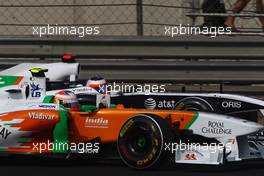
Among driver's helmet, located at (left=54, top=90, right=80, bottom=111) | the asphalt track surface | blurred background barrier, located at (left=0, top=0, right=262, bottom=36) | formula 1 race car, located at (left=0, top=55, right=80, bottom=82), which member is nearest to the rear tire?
the asphalt track surface

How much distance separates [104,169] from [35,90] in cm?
116

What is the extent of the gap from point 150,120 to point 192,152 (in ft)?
1.58

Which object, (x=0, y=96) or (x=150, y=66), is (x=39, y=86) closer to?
(x=0, y=96)

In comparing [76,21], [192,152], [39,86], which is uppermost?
[76,21]

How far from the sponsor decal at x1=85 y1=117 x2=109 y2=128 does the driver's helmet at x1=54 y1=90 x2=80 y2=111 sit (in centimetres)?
20

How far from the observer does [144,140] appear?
7.97 meters

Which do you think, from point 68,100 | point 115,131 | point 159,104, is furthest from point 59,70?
point 115,131

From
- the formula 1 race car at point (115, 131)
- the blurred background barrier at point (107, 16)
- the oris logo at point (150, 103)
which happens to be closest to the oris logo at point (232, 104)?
the oris logo at point (150, 103)

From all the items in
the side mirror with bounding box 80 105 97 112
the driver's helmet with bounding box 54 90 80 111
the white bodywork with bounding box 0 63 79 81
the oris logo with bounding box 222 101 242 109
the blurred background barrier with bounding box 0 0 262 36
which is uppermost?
the blurred background barrier with bounding box 0 0 262 36

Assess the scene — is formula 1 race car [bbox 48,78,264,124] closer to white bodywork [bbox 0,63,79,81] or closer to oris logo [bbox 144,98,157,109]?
oris logo [bbox 144,98,157,109]

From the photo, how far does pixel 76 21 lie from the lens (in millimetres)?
13211

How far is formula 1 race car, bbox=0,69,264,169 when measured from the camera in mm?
7906

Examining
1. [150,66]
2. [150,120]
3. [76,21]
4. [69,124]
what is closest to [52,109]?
[69,124]

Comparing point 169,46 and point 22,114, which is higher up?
point 169,46
